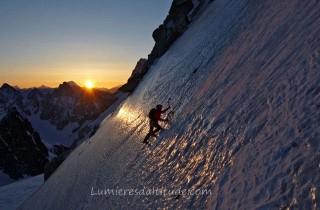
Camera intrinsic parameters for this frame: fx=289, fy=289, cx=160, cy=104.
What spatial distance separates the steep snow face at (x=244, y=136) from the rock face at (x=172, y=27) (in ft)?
78.9

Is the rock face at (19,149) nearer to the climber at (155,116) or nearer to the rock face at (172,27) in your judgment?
the rock face at (172,27)

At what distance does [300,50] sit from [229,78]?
11.6 ft

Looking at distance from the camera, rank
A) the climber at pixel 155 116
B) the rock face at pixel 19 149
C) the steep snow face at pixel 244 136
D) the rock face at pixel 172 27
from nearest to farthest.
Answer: the steep snow face at pixel 244 136
the climber at pixel 155 116
the rock face at pixel 172 27
the rock face at pixel 19 149

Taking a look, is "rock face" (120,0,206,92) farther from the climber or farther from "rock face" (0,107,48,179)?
"rock face" (0,107,48,179)

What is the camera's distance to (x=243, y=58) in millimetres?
11578

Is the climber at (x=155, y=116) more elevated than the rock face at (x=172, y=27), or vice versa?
the rock face at (x=172, y=27)

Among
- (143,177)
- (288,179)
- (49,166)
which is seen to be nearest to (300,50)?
(288,179)

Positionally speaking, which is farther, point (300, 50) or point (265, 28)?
point (265, 28)

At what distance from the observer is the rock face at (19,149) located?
444ft

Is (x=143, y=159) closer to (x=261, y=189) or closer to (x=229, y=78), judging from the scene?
(x=229, y=78)

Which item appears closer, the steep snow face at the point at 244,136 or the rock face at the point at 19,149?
the steep snow face at the point at 244,136

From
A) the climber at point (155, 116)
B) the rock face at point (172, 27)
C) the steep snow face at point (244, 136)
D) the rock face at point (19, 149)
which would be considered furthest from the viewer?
the rock face at point (19, 149)

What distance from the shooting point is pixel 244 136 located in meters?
6.86

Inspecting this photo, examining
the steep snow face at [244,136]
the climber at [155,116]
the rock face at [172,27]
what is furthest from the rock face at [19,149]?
the steep snow face at [244,136]
